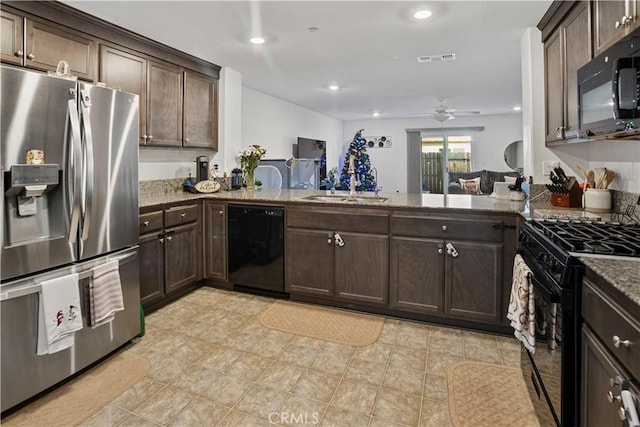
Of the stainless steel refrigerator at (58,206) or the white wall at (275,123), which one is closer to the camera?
the stainless steel refrigerator at (58,206)

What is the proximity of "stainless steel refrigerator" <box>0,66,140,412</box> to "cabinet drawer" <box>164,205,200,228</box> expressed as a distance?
690 millimetres

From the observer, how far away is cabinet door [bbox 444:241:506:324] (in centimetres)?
259

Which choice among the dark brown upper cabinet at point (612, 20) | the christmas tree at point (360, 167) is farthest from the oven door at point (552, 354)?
the christmas tree at point (360, 167)

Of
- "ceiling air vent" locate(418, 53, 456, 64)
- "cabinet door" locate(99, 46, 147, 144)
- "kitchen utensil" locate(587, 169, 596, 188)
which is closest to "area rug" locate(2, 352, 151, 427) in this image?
"cabinet door" locate(99, 46, 147, 144)

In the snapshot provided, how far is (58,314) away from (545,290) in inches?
92.4

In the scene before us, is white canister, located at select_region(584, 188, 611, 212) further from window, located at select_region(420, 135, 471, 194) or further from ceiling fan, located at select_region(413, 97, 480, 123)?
window, located at select_region(420, 135, 471, 194)

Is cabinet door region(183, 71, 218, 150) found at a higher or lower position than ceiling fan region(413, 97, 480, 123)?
lower

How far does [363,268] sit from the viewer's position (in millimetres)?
→ 2973

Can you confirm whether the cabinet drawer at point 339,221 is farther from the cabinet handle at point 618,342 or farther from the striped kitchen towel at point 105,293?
the cabinet handle at point 618,342

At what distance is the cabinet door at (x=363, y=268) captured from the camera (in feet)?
9.52

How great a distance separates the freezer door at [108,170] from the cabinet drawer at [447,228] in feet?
6.25

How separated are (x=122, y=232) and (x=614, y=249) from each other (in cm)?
259

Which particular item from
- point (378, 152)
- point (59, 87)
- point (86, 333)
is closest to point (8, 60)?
point (59, 87)

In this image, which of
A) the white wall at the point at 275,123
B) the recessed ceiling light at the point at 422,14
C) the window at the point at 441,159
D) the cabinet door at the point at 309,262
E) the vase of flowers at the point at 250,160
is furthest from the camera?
the window at the point at 441,159
